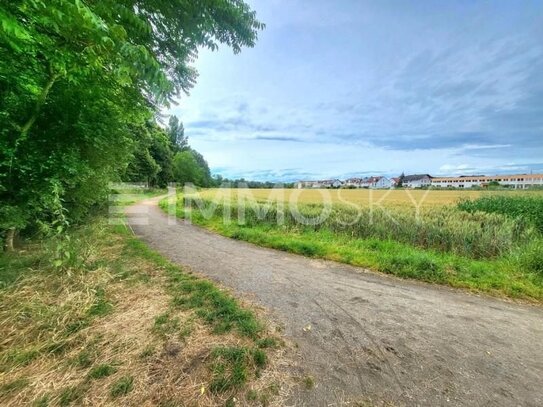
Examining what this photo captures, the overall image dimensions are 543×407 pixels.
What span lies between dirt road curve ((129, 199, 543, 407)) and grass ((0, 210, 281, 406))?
2.20 ft

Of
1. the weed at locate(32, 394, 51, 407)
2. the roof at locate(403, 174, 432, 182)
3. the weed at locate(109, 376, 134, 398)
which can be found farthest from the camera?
the roof at locate(403, 174, 432, 182)

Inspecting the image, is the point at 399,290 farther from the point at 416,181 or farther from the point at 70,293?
the point at 416,181

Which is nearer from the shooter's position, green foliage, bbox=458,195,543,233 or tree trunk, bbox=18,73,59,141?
tree trunk, bbox=18,73,59,141

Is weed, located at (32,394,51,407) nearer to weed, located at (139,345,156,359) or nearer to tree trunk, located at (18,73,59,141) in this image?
Result: weed, located at (139,345,156,359)

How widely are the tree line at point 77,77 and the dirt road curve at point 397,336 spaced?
3.39 metres

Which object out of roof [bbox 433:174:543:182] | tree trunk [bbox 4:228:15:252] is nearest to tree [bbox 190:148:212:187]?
tree trunk [bbox 4:228:15:252]

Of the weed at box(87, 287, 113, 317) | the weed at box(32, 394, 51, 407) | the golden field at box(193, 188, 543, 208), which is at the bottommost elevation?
the weed at box(32, 394, 51, 407)

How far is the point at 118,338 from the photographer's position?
302 cm

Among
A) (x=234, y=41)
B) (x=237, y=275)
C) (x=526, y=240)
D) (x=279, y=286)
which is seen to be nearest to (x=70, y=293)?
(x=237, y=275)

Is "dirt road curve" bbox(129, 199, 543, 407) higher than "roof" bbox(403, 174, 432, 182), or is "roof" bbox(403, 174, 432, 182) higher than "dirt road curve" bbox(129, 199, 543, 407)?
"roof" bbox(403, 174, 432, 182)

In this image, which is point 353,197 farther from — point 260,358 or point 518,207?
point 260,358

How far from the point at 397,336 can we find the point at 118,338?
3711mm

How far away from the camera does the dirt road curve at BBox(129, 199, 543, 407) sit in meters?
2.50

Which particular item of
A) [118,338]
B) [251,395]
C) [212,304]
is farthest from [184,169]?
[251,395]
